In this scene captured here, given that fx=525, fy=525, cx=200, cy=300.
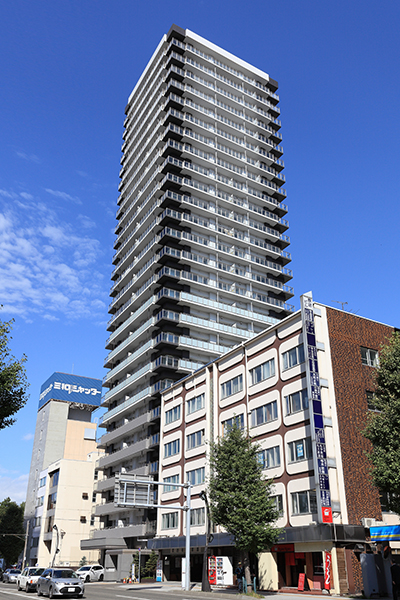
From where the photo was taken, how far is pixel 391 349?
3125 cm

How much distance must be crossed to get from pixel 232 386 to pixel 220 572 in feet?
57.4

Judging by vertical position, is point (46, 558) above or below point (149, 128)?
below

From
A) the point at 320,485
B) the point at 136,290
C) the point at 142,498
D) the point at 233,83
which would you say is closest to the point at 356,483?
the point at 320,485

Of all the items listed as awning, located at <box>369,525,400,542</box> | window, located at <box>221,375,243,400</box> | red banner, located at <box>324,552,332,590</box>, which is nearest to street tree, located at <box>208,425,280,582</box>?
red banner, located at <box>324,552,332,590</box>

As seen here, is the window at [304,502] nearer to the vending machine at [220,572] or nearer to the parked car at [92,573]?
the vending machine at [220,572]

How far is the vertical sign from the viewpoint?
35.1 metres

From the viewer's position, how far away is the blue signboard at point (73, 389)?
453ft

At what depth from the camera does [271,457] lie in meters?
41.9

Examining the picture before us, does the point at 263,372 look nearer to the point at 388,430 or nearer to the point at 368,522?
the point at 368,522

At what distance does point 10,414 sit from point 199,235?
2081 inches

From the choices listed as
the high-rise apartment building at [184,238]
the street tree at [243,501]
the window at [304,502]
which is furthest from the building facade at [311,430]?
the high-rise apartment building at [184,238]

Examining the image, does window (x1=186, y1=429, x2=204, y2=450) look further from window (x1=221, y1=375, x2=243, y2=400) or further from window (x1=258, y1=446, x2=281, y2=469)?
window (x1=258, y1=446, x2=281, y2=469)

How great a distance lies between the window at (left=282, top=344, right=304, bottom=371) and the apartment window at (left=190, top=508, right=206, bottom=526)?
18720 millimetres

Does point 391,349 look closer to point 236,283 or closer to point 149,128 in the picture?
point 236,283
